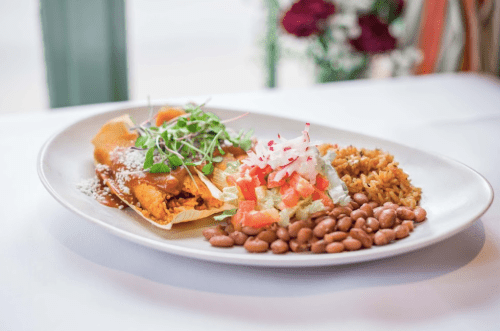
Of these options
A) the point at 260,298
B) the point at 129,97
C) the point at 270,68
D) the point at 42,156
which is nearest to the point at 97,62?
the point at 129,97

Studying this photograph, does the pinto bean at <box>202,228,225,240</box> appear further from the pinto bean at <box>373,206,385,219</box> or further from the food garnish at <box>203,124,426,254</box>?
the pinto bean at <box>373,206,385,219</box>

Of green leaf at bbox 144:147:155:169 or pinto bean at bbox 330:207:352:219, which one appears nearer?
pinto bean at bbox 330:207:352:219

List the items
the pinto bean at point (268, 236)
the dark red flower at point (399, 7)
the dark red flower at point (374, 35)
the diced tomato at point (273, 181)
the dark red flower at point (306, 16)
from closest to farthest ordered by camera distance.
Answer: the pinto bean at point (268, 236), the diced tomato at point (273, 181), the dark red flower at point (306, 16), the dark red flower at point (374, 35), the dark red flower at point (399, 7)

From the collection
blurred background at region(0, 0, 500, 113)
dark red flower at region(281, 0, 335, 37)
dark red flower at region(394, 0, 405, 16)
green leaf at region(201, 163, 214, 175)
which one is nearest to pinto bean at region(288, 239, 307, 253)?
green leaf at region(201, 163, 214, 175)

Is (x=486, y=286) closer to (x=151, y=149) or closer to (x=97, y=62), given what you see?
(x=151, y=149)

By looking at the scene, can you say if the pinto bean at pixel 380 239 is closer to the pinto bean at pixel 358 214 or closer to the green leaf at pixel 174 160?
the pinto bean at pixel 358 214

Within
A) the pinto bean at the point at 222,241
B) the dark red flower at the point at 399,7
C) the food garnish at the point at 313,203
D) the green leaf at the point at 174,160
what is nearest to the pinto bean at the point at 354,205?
the food garnish at the point at 313,203
